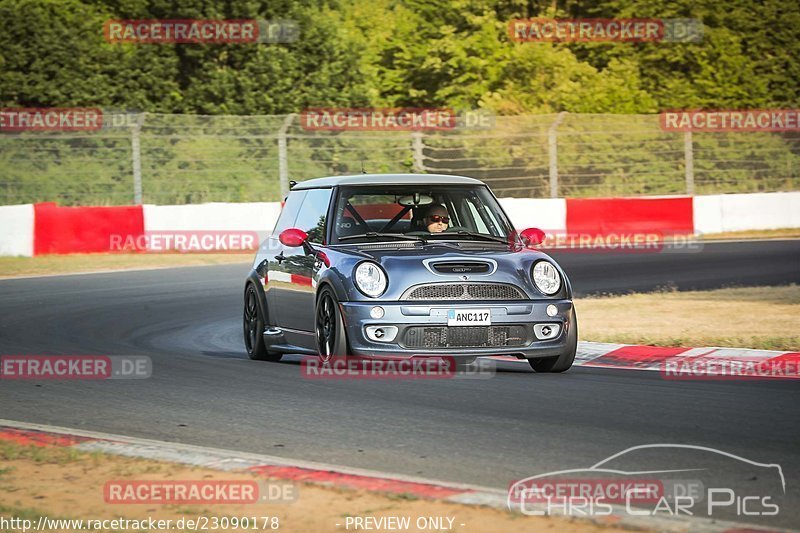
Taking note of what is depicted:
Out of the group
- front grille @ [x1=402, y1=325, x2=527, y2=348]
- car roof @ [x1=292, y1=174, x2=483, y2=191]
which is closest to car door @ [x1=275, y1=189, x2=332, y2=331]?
car roof @ [x1=292, y1=174, x2=483, y2=191]

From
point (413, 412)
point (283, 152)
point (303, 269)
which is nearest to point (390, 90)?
point (283, 152)

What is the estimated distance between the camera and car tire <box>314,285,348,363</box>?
380 inches

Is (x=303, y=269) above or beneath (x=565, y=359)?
above

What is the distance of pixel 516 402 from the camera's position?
27.9 feet

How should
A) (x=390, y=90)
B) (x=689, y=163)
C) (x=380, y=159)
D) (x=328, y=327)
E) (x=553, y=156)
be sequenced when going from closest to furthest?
1. (x=328, y=327)
2. (x=553, y=156)
3. (x=689, y=163)
4. (x=380, y=159)
5. (x=390, y=90)

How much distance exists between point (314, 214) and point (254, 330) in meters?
1.35

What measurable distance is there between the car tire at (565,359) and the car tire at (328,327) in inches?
59.6

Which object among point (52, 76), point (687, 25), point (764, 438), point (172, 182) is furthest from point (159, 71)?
point (764, 438)

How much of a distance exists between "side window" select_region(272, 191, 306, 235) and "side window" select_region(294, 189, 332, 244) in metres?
0.12

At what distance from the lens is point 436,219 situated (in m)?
10.6

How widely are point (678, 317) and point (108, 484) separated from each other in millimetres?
9023

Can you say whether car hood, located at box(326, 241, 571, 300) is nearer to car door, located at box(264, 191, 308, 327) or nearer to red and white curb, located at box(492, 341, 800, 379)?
car door, located at box(264, 191, 308, 327)

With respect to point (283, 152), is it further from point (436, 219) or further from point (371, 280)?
point (371, 280)

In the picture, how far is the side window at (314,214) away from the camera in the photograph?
10.6 m
